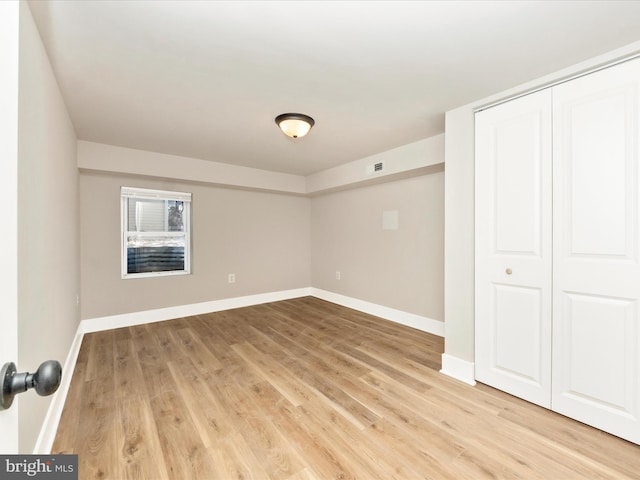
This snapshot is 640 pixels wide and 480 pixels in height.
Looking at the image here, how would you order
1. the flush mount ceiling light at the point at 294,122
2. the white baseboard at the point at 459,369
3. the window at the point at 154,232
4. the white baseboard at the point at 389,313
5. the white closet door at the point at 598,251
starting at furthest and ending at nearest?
the window at the point at 154,232 → the white baseboard at the point at 389,313 → the flush mount ceiling light at the point at 294,122 → the white baseboard at the point at 459,369 → the white closet door at the point at 598,251

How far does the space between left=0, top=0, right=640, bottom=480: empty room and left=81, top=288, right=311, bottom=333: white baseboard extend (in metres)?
0.39

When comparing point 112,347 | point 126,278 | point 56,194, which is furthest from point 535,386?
point 126,278

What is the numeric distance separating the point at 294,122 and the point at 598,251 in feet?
8.01

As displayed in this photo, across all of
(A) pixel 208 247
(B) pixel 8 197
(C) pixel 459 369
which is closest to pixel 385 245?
(C) pixel 459 369

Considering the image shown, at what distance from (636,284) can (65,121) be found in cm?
433

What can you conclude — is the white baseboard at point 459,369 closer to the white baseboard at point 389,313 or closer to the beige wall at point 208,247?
the white baseboard at point 389,313

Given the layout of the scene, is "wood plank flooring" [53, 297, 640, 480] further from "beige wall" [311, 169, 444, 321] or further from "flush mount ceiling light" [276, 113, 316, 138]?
"flush mount ceiling light" [276, 113, 316, 138]

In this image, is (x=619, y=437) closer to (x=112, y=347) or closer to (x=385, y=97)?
(x=385, y=97)

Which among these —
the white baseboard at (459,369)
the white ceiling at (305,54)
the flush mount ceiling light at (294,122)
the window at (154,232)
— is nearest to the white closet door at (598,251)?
the white ceiling at (305,54)

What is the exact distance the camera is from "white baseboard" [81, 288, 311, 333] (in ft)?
12.1

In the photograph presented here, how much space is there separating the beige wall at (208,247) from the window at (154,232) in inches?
3.9

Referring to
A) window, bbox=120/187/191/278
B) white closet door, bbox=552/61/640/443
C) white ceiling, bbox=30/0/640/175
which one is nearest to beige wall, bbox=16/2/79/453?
white ceiling, bbox=30/0/640/175

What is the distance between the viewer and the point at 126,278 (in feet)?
12.8

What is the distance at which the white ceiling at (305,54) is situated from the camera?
1482 mm
